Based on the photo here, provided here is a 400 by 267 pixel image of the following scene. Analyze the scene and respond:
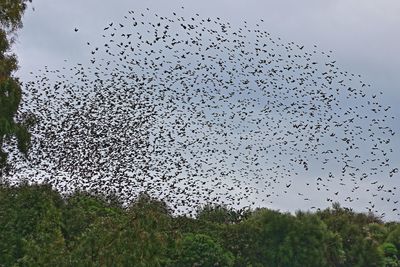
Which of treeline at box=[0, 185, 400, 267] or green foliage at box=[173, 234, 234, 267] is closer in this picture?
treeline at box=[0, 185, 400, 267]

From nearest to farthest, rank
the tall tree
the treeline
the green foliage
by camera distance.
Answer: the treeline < the tall tree < the green foliage

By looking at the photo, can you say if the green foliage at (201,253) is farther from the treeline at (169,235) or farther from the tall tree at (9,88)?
the tall tree at (9,88)

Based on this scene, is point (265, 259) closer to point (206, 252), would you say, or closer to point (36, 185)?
point (206, 252)

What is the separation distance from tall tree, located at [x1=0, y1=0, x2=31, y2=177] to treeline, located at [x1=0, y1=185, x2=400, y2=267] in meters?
2.12

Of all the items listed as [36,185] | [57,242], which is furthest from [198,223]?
[57,242]

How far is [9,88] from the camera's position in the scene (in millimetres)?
31812

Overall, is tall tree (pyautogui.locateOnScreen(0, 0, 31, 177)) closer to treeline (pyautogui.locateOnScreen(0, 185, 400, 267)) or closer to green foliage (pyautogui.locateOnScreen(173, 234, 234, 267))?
treeline (pyautogui.locateOnScreen(0, 185, 400, 267))

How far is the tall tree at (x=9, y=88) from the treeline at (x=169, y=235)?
2116mm

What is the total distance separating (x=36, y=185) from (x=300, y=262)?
22192 mm

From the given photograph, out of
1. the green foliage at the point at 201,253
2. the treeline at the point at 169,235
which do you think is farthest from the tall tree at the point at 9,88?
the green foliage at the point at 201,253

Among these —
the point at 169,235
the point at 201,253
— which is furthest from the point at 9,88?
the point at 201,253

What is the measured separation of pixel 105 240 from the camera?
73.3 ft

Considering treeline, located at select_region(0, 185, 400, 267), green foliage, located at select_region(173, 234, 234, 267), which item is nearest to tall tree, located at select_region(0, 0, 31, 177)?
treeline, located at select_region(0, 185, 400, 267)

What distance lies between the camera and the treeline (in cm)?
2255
